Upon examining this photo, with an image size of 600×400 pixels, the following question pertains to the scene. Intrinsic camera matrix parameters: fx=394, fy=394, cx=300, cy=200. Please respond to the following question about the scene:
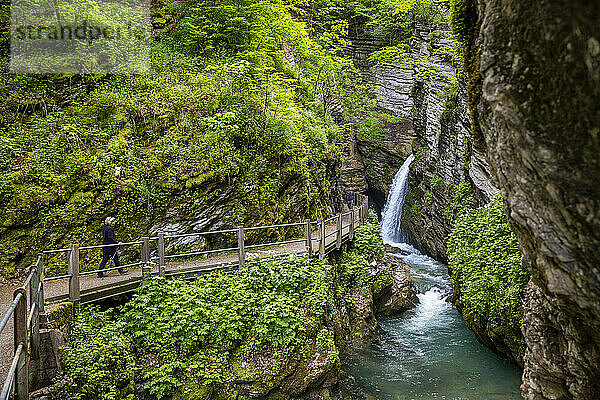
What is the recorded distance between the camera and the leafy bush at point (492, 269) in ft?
31.0

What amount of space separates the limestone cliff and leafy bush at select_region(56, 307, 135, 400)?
709 centimetres

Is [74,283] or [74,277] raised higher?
[74,277]

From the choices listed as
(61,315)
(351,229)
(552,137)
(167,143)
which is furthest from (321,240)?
(552,137)

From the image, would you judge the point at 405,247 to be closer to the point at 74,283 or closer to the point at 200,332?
the point at 200,332

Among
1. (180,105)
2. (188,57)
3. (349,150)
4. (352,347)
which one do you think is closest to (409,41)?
(349,150)

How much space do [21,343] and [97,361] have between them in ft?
10.8

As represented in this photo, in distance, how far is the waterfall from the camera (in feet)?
82.0

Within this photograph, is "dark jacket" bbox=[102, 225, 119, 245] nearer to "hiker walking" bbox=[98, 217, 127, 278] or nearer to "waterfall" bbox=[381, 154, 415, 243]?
"hiker walking" bbox=[98, 217, 127, 278]

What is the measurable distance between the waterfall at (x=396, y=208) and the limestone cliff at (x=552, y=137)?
20.2 m

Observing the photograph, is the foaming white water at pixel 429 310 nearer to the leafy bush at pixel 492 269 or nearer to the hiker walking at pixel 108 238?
the leafy bush at pixel 492 269

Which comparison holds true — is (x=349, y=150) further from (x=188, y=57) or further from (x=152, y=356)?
(x=152, y=356)

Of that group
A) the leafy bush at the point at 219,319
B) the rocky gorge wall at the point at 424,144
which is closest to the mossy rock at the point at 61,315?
the leafy bush at the point at 219,319

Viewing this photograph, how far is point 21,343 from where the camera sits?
430 centimetres

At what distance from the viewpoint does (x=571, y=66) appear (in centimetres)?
291
